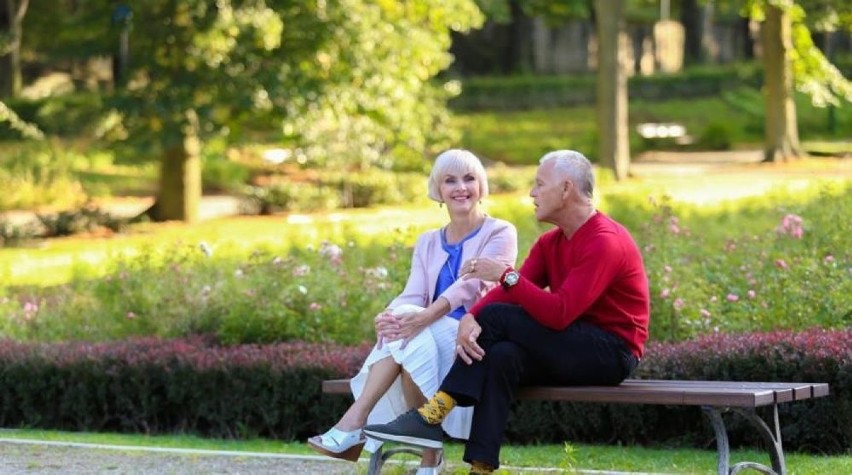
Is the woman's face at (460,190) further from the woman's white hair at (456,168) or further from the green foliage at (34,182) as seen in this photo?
the green foliage at (34,182)

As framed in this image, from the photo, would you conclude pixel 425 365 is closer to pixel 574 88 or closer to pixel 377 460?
pixel 377 460

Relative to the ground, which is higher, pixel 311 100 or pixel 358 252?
pixel 311 100

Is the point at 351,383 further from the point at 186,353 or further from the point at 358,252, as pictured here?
the point at 358,252

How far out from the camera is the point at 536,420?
29.1 ft

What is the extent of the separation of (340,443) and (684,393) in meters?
1.44

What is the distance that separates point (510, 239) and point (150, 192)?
80.0 ft

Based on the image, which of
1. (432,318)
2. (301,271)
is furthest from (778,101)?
(432,318)

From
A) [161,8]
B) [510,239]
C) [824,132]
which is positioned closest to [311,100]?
[161,8]

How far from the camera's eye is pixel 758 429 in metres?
6.70

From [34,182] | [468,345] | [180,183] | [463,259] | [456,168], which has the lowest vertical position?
[468,345]

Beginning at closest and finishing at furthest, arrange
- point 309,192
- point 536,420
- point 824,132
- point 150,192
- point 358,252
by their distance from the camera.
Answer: point 536,420
point 358,252
point 309,192
point 150,192
point 824,132

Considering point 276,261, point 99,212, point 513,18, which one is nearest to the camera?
point 276,261

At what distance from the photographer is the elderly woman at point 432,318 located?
676 cm

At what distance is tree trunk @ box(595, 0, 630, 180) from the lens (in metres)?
28.4
